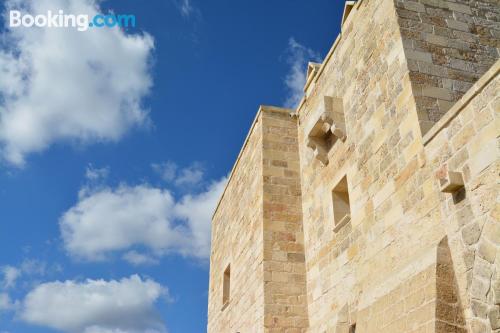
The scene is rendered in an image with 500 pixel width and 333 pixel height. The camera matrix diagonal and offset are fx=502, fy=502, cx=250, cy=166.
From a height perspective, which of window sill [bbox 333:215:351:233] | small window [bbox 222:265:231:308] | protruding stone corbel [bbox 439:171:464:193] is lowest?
protruding stone corbel [bbox 439:171:464:193]

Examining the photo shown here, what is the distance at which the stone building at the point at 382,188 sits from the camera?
3955 mm

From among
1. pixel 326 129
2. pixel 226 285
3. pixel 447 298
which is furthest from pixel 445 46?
pixel 226 285

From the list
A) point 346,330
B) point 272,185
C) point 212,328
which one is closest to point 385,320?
point 346,330

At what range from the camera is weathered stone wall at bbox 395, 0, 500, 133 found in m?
5.15

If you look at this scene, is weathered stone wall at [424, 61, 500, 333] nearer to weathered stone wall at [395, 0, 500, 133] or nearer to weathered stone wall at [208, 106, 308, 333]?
weathered stone wall at [395, 0, 500, 133]

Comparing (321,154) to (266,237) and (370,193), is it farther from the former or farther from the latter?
(370,193)

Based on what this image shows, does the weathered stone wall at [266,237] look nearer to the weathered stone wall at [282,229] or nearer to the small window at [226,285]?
the weathered stone wall at [282,229]

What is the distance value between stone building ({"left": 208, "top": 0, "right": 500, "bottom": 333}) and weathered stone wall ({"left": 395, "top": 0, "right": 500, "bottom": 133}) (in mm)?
17

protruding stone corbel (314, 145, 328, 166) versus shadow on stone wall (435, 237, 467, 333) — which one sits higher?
protruding stone corbel (314, 145, 328, 166)

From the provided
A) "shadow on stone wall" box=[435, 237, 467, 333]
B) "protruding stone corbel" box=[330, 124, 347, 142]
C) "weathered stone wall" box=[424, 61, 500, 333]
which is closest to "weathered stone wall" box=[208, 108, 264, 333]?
"protruding stone corbel" box=[330, 124, 347, 142]

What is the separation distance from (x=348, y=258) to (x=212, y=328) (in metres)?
5.08

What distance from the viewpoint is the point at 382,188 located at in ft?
17.7

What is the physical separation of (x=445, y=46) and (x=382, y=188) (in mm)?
1800

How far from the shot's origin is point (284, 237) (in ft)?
25.2
